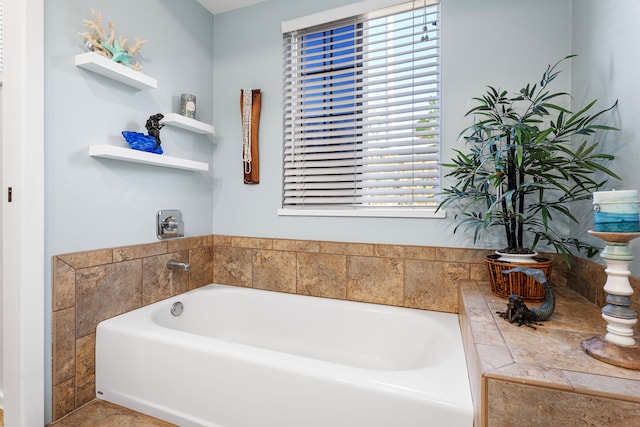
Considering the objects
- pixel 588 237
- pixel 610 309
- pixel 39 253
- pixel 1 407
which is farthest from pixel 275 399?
pixel 1 407

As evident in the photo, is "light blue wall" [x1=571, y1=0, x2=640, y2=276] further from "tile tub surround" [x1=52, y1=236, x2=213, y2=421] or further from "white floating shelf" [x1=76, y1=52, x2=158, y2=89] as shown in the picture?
"tile tub surround" [x1=52, y1=236, x2=213, y2=421]

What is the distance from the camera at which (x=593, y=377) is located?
732 millimetres

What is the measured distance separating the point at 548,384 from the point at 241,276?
1.96 metres

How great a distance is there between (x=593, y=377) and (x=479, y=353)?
0.24m

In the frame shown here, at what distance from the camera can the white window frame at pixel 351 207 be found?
5.99 feet

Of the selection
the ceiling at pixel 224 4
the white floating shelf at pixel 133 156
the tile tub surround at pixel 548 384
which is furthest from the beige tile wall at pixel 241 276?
the ceiling at pixel 224 4

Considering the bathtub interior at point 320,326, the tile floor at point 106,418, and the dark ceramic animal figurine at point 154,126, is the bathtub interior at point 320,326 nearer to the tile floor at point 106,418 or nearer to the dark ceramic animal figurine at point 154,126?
the tile floor at point 106,418

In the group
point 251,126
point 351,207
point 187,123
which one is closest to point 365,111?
point 351,207

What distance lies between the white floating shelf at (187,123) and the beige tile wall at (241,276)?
0.78m

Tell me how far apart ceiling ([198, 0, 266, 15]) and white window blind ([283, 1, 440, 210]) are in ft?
1.41

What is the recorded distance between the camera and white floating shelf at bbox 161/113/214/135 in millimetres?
1925

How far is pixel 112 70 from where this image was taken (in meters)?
1.52

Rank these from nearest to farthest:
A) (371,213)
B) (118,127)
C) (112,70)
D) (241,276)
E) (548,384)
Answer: (548,384), (112,70), (118,127), (371,213), (241,276)

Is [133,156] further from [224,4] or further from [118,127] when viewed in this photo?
[224,4]
